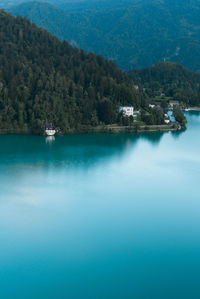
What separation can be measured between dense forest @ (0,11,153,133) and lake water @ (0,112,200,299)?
17.5ft

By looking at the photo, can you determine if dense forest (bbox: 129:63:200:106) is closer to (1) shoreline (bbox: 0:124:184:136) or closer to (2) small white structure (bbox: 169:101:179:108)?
(2) small white structure (bbox: 169:101:179:108)

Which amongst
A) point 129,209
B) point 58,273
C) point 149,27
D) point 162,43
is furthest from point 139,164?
point 149,27

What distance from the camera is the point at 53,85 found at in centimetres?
2839

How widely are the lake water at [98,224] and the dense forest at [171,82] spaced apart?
90.5 ft

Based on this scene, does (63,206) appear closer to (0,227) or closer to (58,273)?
(0,227)

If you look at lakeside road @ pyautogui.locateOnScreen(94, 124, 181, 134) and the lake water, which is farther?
lakeside road @ pyautogui.locateOnScreen(94, 124, 181, 134)

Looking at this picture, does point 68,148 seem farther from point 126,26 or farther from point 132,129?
point 126,26

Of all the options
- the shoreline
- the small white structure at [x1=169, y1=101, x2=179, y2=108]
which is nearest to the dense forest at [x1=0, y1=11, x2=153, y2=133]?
the shoreline

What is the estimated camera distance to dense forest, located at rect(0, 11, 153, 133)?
26.1m

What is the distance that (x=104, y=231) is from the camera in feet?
37.8

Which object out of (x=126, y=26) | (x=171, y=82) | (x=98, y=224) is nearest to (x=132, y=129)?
(x=98, y=224)

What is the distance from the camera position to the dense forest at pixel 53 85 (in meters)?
26.1

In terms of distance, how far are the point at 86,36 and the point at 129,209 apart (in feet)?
423

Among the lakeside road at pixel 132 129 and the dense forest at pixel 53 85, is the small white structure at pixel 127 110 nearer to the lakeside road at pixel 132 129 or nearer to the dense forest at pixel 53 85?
the dense forest at pixel 53 85
